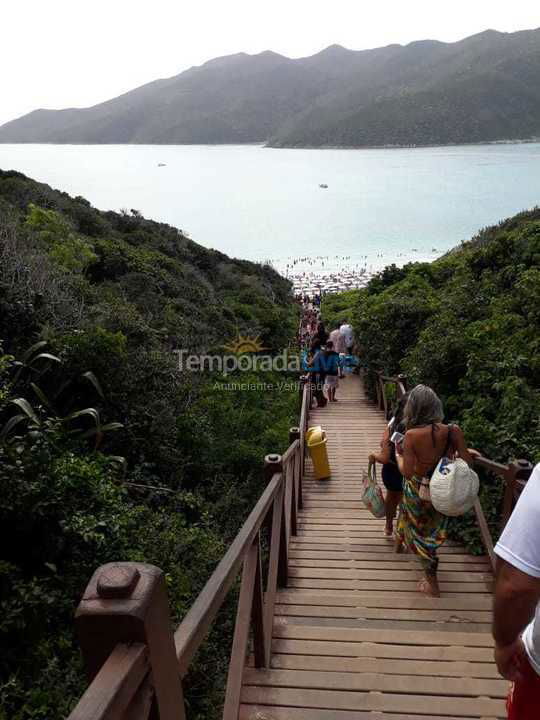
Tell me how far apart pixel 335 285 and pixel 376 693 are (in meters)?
41.1

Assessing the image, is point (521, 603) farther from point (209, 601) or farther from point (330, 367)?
point (330, 367)

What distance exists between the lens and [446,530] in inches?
148

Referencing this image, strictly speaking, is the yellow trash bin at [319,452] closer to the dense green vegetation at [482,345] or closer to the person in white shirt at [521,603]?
the dense green vegetation at [482,345]

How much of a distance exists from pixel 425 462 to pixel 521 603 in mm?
2062

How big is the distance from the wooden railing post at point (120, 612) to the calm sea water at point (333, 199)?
57800mm

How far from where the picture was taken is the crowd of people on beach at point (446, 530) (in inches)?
56.7

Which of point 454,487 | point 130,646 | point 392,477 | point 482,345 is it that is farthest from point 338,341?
point 130,646

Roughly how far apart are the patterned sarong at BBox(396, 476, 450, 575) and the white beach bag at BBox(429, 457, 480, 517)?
28cm

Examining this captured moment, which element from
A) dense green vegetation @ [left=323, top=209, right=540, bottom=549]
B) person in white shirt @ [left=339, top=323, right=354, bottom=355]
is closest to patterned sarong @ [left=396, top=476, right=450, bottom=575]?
dense green vegetation @ [left=323, top=209, right=540, bottom=549]

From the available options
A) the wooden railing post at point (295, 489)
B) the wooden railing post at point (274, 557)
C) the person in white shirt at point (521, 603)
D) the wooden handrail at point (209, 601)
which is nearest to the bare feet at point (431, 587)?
the wooden railing post at point (274, 557)

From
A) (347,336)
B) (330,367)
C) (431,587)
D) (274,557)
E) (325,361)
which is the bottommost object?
(347,336)

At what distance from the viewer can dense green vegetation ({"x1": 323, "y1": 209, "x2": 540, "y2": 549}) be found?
5879 mm

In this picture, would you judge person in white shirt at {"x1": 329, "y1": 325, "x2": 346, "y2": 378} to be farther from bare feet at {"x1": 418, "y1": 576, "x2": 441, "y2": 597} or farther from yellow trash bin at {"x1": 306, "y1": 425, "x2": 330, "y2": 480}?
bare feet at {"x1": 418, "y1": 576, "x2": 441, "y2": 597}

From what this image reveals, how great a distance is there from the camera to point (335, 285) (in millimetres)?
42656
